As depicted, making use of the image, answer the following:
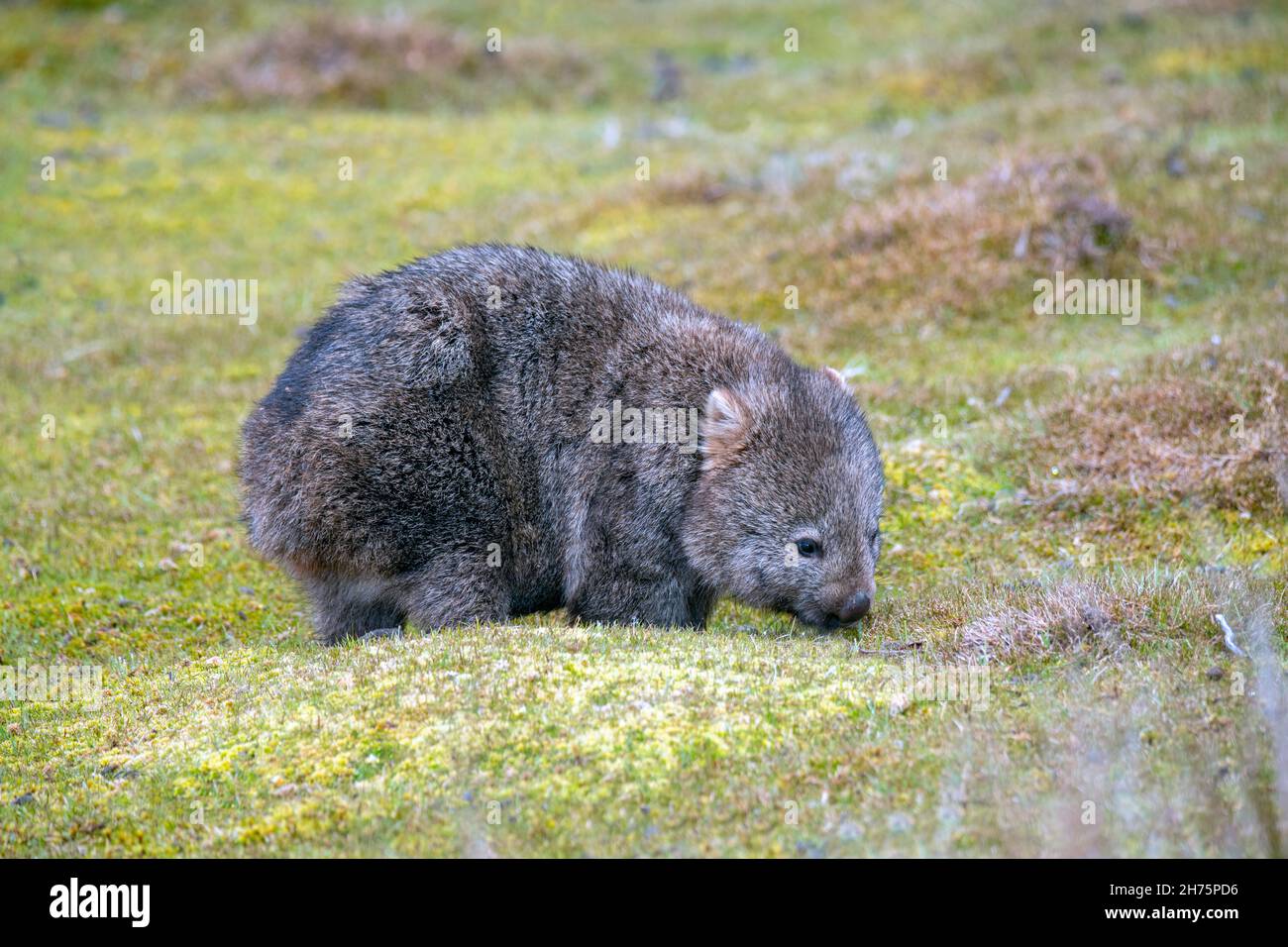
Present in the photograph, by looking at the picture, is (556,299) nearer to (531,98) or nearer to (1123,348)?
(1123,348)

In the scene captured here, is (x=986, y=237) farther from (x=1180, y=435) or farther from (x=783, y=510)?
(x=783, y=510)

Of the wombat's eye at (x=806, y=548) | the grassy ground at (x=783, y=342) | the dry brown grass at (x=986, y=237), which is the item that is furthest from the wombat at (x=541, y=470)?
the dry brown grass at (x=986, y=237)

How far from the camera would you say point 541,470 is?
9.55 metres

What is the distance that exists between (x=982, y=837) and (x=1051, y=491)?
6280mm

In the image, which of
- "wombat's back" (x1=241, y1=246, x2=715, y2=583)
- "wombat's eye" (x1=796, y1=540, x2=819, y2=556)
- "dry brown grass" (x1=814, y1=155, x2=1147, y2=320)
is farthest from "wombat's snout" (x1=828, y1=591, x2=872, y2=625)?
"dry brown grass" (x1=814, y1=155, x2=1147, y2=320)

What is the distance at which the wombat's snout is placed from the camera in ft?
30.2

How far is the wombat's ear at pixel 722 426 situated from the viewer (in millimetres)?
9344

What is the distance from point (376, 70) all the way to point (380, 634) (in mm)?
20962

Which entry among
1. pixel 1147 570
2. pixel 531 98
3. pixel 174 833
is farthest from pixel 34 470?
pixel 531 98

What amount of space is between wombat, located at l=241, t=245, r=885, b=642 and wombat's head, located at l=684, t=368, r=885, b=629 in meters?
0.01

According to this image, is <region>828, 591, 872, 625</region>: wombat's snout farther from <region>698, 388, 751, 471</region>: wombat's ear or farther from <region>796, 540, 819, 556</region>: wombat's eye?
<region>698, 388, 751, 471</region>: wombat's ear

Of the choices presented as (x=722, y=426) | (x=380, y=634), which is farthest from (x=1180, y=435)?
(x=380, y=634)

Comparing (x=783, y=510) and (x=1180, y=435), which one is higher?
(x=1180, y=435)

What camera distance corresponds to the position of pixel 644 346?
9781mm
